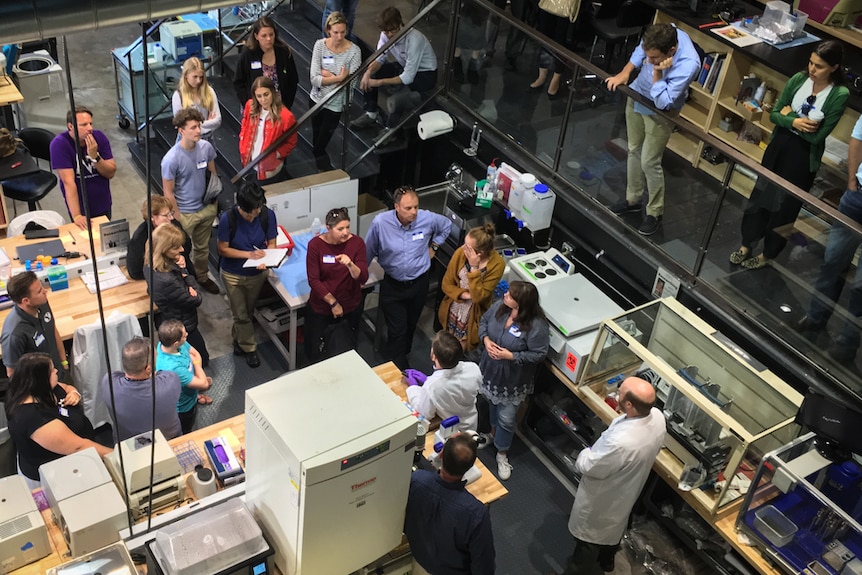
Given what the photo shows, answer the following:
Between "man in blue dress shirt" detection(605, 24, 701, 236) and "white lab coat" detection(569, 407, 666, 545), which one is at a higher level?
"man in blue dress shirt" detection(605, 24, 701, 236)

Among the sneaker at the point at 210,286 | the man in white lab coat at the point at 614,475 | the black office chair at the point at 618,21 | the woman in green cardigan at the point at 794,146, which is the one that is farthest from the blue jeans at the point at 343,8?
the man in white lab coat at the point at 614,475

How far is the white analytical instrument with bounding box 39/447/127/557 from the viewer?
12.0 ft

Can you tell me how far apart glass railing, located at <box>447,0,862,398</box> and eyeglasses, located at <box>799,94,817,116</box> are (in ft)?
1.61

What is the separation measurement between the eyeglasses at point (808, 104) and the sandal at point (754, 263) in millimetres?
1033

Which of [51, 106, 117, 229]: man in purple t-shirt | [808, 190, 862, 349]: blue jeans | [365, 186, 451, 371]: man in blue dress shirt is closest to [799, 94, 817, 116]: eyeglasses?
[808, 190, 862, 349]: blue jeans

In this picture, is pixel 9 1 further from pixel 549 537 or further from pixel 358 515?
pixel 549 537

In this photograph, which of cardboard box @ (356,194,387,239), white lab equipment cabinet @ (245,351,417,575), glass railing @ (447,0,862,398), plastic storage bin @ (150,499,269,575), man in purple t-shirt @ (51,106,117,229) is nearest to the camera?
white lab equipment cabinet @ (245,351,417,575)

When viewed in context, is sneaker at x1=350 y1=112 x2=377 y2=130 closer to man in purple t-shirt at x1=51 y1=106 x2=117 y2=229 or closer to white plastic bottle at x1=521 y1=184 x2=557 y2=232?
white plastic bottle at x1=521 y1=184 x2=557 y2=232

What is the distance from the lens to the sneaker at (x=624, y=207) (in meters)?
5.97

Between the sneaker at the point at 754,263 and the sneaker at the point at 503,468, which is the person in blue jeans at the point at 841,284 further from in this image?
the sneaker at the point at 503,468

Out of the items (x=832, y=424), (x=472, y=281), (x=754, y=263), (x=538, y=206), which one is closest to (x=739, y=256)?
(x=754, y=263)

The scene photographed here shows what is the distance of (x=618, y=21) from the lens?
792cm

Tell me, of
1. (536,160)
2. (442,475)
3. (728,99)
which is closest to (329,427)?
(442,475)

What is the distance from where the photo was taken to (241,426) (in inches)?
182
